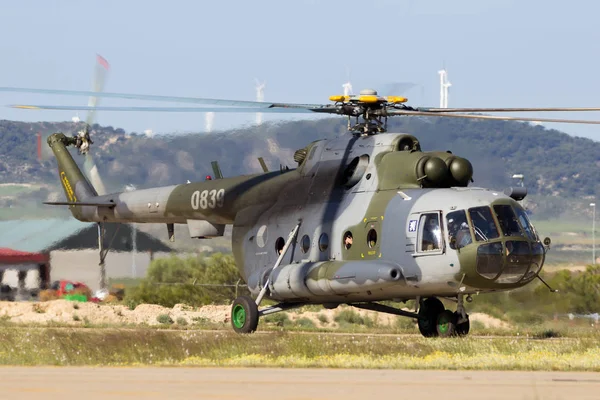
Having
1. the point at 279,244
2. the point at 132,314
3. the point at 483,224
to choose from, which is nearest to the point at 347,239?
the point at 279,244

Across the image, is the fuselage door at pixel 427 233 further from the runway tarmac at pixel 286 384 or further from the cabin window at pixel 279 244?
the runway tarmac at pixel 286 384

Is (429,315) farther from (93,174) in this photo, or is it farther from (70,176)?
(70,176)

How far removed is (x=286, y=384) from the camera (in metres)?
12.5

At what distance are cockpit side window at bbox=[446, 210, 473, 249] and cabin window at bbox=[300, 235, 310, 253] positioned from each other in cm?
360

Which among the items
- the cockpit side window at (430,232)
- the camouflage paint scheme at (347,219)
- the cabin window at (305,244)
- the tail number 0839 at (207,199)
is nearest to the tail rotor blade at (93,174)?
the camouflage paint scheme at (347,219)

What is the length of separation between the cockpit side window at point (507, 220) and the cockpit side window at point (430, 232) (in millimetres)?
1099

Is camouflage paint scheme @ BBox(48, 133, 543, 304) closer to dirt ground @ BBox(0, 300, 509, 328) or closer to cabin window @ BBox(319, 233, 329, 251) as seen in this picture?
cabin window @ BBox(319, 233, 329, 251)

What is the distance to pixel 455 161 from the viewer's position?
22188mm

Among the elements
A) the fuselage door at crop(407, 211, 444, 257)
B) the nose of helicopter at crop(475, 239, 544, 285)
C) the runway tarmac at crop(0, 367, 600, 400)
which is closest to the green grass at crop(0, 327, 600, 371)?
the runway tarmac at crop(0, 367, 600, 400)

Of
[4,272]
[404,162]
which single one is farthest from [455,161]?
[4,272]

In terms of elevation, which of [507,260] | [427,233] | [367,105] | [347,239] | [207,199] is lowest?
[507,260]

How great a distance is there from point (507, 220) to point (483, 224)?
49 centimetres

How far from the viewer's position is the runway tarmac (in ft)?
37.2

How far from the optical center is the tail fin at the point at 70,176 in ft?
99.1
